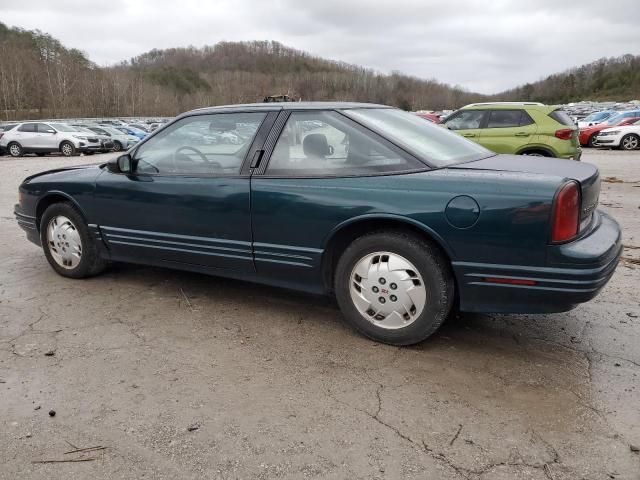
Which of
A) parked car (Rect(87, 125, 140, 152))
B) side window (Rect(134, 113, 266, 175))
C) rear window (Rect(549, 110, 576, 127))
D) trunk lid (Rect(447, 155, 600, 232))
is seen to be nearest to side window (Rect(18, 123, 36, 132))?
parked car (Rect(87, 125, 140, 152))

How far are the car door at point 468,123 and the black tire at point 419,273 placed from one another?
7.72 metres

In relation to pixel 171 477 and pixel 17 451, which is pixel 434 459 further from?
pixel 17 451

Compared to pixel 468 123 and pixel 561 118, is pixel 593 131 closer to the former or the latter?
pixel 561 118

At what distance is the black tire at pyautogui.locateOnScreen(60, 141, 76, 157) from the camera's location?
22250mm

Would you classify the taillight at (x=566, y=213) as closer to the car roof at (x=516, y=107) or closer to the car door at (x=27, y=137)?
the car roof at (x=516, y=107)

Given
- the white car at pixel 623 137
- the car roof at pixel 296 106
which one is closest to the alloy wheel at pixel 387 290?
the car roof at pixel 296 106

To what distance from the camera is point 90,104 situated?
76438 millimetres

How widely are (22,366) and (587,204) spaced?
11.2ft

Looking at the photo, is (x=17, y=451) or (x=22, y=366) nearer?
(x=17, y=451)

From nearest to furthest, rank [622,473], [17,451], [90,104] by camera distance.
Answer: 1. [622,473]
2. [17,451]
3. [90,104]

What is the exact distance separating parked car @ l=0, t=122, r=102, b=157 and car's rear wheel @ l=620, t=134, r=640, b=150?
845 inches

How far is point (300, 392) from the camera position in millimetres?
2770

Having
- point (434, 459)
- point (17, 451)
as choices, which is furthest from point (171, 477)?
point (434, 459)

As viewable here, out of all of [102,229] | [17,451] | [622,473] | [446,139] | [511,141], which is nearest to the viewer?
[622,473]
